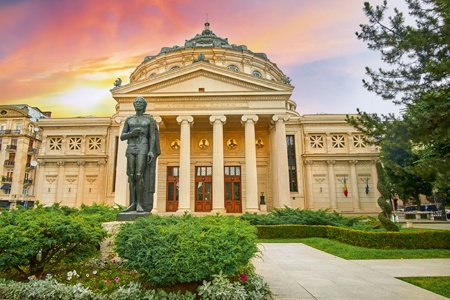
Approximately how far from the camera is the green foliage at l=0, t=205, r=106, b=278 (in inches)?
215

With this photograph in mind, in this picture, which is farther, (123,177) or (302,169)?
(302,169)

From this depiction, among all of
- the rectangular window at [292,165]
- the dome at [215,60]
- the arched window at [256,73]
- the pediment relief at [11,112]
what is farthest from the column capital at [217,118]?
the pediment relief at [11,112]

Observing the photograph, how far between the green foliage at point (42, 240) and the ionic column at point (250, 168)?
2063 centimetres

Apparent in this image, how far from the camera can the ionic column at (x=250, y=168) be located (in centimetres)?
2647

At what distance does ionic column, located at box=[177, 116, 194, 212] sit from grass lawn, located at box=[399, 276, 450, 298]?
822 inches

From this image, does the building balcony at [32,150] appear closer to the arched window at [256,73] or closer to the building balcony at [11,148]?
the building balcony at [11,148]

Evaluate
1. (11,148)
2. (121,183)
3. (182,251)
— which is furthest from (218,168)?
(11,148)

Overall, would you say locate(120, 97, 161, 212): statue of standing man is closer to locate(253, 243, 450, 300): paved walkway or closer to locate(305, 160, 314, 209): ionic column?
locate(253, 243, 450, 300): paved walkway

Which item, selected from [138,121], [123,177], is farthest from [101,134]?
[138,121]

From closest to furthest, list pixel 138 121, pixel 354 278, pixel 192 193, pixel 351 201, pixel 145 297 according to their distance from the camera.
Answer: pixel 145 297 < pixel 354 278 < pixel 138 121 < pixel 192 193 < pixel 351 201

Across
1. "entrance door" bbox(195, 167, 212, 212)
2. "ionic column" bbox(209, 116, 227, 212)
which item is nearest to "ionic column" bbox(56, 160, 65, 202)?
"entrance door" bbox(195, 167, 212, 212)

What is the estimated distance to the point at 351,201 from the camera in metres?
34.3

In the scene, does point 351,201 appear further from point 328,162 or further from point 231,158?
point 231,158

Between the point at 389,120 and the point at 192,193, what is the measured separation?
24173mm
